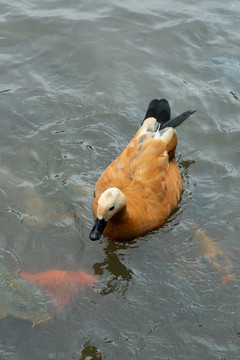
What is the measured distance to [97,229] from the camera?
5914 mm

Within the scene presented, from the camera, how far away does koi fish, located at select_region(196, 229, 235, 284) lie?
6.02m

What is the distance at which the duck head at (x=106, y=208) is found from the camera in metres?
5.91

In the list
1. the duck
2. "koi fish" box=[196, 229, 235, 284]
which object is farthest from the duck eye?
"koi fish" box=[196, 229, 235, 284]

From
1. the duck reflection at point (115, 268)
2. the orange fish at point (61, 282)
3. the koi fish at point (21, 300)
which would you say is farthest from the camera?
the duck reflection at point (115, 268)

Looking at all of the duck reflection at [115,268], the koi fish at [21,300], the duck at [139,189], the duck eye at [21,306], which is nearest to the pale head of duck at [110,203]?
the duck at [139,189]

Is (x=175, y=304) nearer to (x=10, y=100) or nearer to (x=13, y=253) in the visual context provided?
(x=13, y=253)

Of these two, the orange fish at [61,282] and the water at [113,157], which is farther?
the orange fish at [61,282]

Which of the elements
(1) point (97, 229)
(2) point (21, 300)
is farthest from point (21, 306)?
(1) point (97, 229)

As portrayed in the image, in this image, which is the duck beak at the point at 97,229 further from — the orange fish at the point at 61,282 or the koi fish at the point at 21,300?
the koi fish at the point at 21,300

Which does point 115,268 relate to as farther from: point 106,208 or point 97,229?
point 106,208

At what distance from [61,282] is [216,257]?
1.77m

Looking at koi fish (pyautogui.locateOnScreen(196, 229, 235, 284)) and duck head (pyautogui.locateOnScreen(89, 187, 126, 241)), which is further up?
duck head (pyautogui.locateOnScreen(89, 187, 126, 241))

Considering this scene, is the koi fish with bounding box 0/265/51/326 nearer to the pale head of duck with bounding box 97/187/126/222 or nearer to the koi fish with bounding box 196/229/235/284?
the pale head of duck with bounding box 97/187/126/222

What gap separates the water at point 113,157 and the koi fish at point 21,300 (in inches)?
3.9
